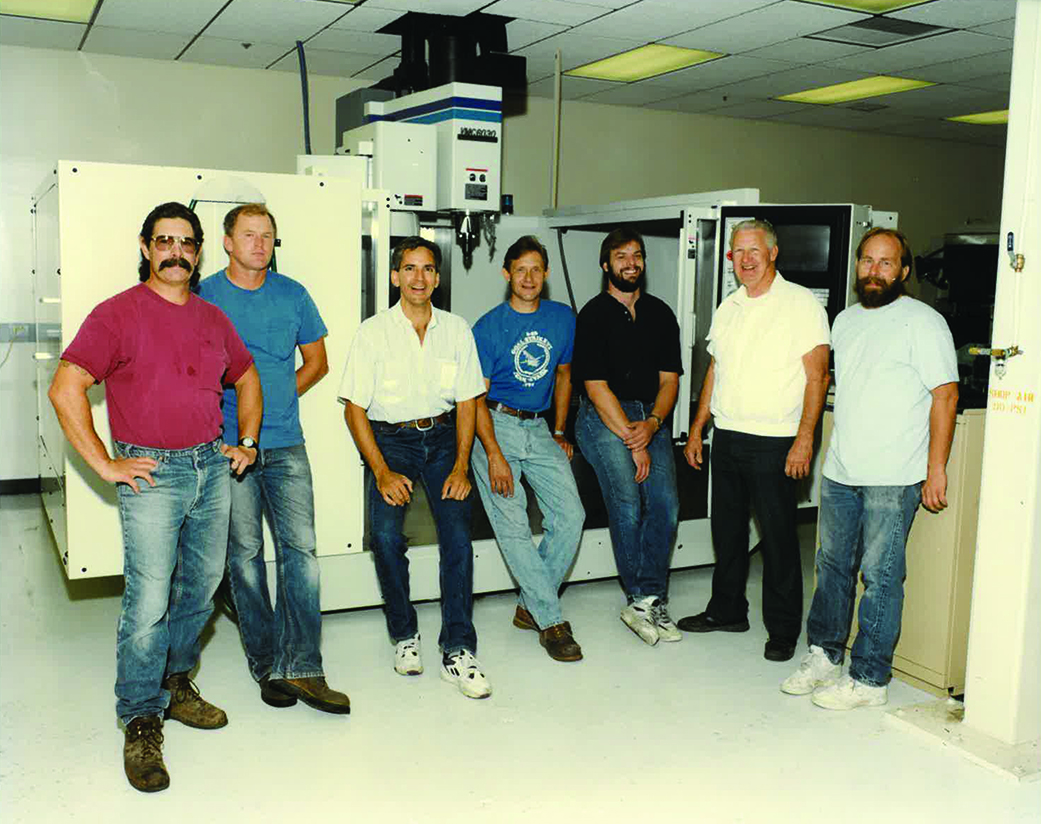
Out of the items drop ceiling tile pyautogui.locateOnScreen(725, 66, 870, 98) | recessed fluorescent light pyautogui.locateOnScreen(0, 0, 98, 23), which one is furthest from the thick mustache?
drop ceiling tile pyautogui.locateOnScreen(725, 66, 870, 98)

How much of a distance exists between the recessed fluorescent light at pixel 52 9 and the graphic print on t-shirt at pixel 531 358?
3.22 m

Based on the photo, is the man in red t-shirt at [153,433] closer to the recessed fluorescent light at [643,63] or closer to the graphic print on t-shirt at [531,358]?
the graphic print on t-shirt at [531,358]

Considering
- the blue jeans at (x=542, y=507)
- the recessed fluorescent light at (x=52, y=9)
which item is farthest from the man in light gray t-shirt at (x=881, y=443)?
the recessed fluorescent light at (x=52, y=9)

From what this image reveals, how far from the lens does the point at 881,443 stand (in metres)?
3.07

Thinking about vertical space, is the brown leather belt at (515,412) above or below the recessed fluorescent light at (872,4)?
below

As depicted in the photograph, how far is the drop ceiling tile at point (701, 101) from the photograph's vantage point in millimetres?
7504

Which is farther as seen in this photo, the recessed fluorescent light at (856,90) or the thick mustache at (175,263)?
the recessed fluorescent light at (856,90)

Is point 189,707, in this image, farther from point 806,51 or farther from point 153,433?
point 806,51

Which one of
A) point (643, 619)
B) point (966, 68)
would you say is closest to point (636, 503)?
point (643, 619)

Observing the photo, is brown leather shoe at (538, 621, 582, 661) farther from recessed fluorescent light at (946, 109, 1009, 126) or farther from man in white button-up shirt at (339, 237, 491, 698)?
recessed fluorescent light at (946, 109, 1009, 126)

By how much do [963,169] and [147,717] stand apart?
30.7ft

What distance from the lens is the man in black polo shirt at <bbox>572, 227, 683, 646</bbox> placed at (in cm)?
376

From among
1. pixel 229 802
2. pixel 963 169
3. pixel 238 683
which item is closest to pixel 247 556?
pixel 238 683

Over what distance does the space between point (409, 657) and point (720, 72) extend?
484 centimetres
